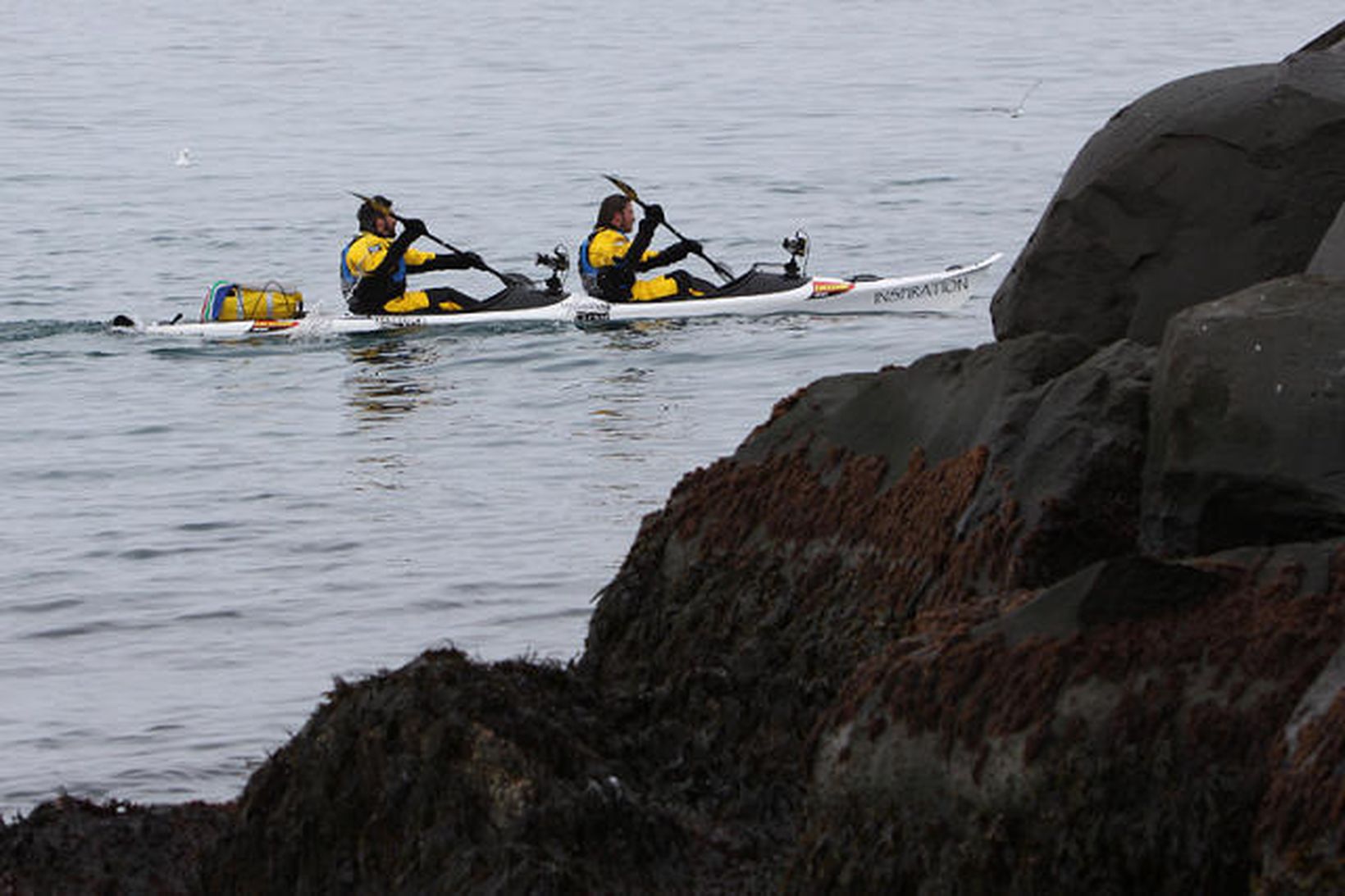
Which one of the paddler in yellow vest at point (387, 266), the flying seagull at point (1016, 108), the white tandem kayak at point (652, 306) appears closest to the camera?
the paddler in yellow vest at point (387, 266)

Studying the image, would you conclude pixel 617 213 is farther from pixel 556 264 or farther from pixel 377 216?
pixel 377 216

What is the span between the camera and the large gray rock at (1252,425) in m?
5.19

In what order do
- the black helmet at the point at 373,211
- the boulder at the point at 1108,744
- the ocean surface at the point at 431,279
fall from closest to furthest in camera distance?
1. the boulder at the point at 1108,744
2. the ocean surface at the point at 431,279
3. the black helmet at the point at 373,211

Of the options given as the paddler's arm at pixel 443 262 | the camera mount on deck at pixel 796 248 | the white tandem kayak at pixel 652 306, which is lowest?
the white tandem kayak at pixel 652 306

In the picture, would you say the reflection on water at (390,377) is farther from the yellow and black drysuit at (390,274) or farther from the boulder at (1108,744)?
the boulder at (1108,744)

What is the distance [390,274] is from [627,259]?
1.91 m

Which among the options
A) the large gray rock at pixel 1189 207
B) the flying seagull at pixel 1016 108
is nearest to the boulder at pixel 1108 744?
the large gray rock at pixel 1189 207

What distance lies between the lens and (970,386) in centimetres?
611

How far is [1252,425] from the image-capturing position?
5.29 meters

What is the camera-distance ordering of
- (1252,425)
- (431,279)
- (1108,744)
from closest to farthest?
(1108,744), (1252,425), (431,279)

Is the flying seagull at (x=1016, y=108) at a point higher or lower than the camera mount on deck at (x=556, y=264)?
higher

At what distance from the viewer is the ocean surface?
9656mm

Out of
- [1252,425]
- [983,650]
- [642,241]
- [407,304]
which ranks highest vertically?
[642,241]

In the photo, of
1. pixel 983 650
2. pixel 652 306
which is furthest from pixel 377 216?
pixel 983 650
